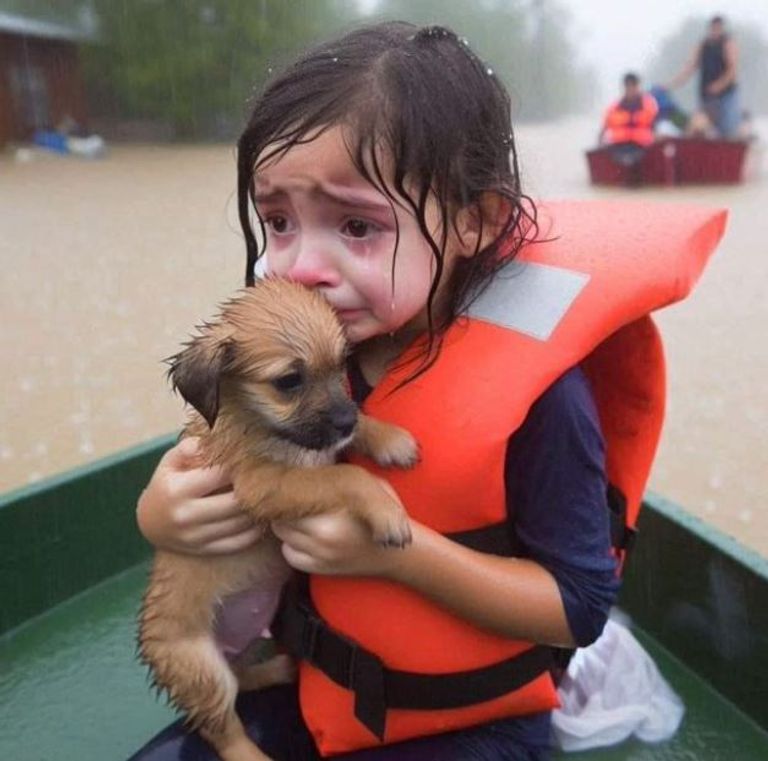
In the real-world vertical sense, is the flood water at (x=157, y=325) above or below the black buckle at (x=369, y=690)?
below

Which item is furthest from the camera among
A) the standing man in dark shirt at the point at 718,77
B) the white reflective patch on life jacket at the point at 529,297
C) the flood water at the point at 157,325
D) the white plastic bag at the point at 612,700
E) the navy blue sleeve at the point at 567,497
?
the standing man in dark shirt at the point at 718,77

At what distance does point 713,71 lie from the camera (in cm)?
1480

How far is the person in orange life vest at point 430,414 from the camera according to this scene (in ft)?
4.90

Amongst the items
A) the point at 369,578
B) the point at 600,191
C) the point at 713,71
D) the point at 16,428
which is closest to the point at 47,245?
the point at 16,428

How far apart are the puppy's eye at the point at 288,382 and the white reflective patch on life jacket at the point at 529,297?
14.9 inches

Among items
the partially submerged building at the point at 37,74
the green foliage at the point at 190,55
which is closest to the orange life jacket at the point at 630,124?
the green foliage at the point at 190,55

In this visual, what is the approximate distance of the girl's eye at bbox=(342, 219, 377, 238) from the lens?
1508mm

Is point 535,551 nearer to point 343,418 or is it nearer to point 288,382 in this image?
point 343,418

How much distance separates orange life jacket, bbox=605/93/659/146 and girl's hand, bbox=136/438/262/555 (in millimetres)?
11875

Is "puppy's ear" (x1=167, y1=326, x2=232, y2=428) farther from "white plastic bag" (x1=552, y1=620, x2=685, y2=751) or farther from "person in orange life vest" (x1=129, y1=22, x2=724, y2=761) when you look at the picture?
"white plastic bag" (x1=552, y1=620, x2=685, y2=751)

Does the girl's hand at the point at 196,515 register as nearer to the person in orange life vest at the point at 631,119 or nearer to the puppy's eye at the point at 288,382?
the puppy's eye at the point at 288,382

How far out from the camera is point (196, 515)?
1.70 metres

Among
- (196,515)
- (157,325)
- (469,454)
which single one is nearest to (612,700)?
(469,454)

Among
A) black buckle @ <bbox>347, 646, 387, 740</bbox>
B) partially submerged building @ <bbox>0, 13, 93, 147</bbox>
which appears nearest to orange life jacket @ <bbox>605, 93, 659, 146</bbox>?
partially submerged building @ <bbox>0, 13, 93, 147</bbox>
